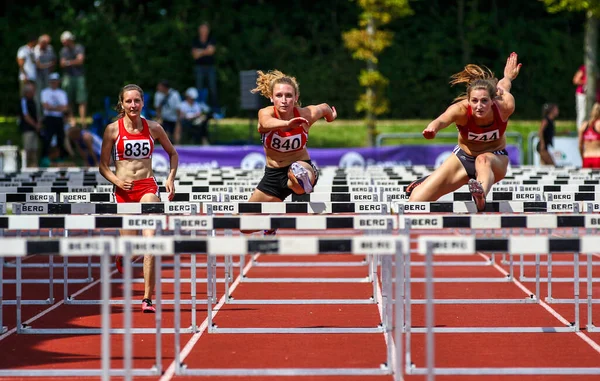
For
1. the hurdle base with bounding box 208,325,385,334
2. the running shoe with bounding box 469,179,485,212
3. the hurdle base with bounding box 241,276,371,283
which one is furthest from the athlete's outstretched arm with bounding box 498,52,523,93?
the hurdle base with bounding box 241,276,371,283

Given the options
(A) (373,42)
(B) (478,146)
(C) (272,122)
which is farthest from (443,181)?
(A) (373,42)

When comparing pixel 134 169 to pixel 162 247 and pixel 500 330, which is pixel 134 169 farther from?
pixel 162 247

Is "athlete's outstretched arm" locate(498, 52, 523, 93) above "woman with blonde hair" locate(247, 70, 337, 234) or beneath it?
above

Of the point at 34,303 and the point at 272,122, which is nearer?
the point at 272,122

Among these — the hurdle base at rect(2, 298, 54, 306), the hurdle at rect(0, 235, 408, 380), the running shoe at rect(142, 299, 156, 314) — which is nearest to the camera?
the hurdle at rect(0, 235, 408, 380)

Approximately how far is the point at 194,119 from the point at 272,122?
16.3 metres

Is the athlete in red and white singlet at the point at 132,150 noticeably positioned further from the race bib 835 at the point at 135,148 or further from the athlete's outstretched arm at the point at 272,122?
the athlete's outstretched arm at the point at 272,122

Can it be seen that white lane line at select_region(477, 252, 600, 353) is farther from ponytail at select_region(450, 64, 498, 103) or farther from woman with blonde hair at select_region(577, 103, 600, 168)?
woman with blonde hair at select_region(577, 103, 600, 168)

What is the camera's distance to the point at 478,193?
9078 mm

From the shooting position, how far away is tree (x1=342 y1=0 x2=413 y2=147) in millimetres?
29156

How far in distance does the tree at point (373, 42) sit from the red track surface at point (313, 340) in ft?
59.6

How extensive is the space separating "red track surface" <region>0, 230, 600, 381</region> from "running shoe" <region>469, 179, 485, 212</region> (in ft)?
3.24

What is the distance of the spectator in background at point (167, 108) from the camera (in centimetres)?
2533

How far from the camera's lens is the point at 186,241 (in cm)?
645
